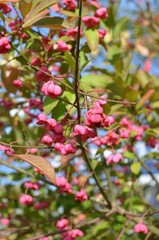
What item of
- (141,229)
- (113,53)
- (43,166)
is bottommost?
(141,229)

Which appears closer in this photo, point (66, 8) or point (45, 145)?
point (45, 145)

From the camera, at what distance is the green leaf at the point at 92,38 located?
1307 mm

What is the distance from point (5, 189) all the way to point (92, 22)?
1.42m

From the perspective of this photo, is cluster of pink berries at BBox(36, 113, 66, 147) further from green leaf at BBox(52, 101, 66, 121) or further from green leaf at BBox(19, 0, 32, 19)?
green leaf at BBox(19, 0, 32, 19)

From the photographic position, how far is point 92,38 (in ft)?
4.41

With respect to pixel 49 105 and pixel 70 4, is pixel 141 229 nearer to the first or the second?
pixel 49 105

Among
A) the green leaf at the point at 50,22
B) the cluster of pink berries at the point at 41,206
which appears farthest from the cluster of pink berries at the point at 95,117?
the cluster of pink berries at the point at 41,206

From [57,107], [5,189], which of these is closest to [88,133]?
[57,107]

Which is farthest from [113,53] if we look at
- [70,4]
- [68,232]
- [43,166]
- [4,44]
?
[43,166]

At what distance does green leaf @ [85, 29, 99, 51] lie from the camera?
1.31m

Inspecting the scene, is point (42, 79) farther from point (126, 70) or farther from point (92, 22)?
point (126, 70)

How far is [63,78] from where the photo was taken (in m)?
1.18

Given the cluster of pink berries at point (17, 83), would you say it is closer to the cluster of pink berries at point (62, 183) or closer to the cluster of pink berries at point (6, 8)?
the cluster of pink berries at point (6, 8)

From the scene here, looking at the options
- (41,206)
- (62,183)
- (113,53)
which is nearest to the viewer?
(62,183)
